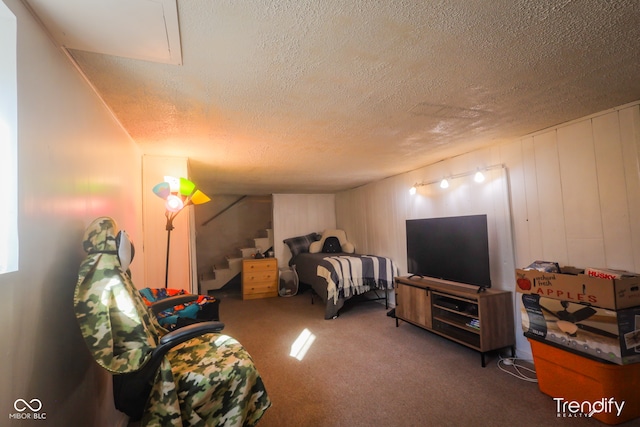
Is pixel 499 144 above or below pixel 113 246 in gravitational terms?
above

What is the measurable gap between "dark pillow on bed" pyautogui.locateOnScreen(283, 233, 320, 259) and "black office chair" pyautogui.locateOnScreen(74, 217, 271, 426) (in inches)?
166

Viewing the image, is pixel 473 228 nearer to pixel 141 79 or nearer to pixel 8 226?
pixel 141 79

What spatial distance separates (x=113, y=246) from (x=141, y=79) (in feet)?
2.88

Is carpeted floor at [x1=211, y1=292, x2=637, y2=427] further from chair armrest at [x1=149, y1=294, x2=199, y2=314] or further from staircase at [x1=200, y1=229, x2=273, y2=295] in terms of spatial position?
staircase at [x1=200, y1=229, x2=273, y2=295]

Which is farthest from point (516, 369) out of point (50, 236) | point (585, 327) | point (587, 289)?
point (50, 236)

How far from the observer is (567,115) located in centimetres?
206

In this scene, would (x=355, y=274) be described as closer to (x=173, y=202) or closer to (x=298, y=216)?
(x=298, y=216)

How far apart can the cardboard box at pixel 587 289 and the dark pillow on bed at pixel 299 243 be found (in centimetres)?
406

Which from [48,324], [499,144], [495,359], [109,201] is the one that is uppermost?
[499,144]

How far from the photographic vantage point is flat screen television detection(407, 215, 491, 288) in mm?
2666

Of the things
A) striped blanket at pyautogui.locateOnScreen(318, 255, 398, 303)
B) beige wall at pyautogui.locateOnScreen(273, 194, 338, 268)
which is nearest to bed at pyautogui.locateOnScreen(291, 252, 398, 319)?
striped blanket at pyautogui.locateOnScreen(318, 255, 398, 303)

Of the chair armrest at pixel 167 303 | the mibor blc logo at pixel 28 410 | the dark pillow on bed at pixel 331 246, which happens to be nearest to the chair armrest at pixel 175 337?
the mibor blc logo at pixel 28 410

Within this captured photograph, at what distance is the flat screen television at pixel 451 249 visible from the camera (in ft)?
8.75

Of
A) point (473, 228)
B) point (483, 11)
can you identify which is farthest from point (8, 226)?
point (473, 228)
